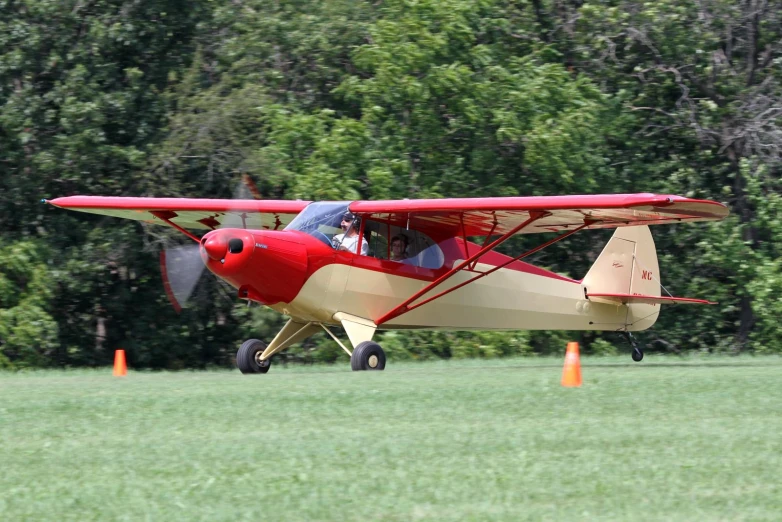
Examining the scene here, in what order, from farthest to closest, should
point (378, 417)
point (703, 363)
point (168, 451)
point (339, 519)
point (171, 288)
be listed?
1. point (703, 363)
2. point (171, 288)
3. point (378, 417)
4. point (168, 451)
5. point (339, 519)

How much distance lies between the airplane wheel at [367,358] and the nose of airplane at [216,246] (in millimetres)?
2217

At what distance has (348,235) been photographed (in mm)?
14891

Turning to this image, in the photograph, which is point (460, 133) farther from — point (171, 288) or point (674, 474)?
point (674, 474)

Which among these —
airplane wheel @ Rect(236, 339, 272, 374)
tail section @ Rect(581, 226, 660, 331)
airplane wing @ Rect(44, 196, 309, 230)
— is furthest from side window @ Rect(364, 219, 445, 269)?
tail section @ Rect(581, 226, 660, 331)

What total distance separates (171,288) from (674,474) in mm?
9463

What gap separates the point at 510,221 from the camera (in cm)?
1595

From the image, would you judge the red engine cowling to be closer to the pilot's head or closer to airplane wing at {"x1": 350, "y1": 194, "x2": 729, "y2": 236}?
the pilot's head

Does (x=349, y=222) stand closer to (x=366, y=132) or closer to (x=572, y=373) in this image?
(x=572, y=373)

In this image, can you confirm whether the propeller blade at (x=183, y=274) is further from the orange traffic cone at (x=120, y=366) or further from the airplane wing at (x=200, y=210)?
the orange traffic cone at (x=120, y=366)

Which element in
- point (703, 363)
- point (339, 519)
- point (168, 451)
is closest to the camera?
point (339, 519)

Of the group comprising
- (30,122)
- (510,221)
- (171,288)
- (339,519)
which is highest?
(30,122)

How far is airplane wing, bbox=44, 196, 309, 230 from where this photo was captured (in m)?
16.3

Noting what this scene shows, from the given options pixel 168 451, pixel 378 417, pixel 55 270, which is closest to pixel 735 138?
pixel 55 270

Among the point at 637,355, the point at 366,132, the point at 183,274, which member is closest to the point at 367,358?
the point at 183,274
